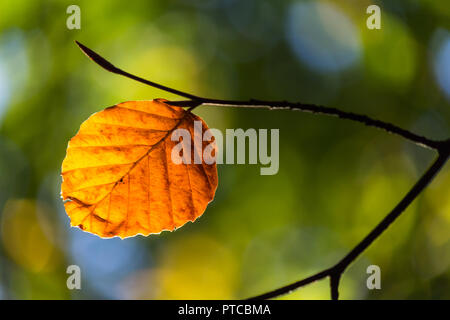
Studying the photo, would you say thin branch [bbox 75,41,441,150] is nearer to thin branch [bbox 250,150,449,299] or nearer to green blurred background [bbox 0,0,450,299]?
thin branch [bbox 250,150,449,299]

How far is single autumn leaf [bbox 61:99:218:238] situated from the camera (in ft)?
2.06

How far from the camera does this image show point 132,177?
659 mm

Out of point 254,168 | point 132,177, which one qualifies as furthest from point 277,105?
point 254,168

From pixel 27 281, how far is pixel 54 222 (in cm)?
52

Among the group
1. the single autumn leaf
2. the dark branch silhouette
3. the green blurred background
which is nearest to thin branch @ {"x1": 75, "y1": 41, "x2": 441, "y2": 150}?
the dark branch silhouette

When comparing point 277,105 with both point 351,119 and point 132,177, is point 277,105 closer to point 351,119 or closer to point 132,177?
point 351,119

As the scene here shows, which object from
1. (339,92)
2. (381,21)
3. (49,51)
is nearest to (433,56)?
(381,21)

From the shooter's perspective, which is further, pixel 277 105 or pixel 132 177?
pixel 132 177

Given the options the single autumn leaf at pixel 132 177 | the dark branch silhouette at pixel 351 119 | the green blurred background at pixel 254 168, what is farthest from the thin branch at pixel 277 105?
the green blurred background at pixel 254 168

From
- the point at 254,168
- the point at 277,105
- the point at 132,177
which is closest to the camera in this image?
the point at 277,105

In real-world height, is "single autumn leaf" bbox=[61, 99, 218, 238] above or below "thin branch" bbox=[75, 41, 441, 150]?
below

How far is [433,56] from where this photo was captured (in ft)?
11.4

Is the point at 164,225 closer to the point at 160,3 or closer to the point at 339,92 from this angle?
the point at 339,92

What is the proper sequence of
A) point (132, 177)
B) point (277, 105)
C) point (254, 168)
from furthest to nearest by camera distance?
point (254, 168) < point (132, 177) < point (277, 105)
